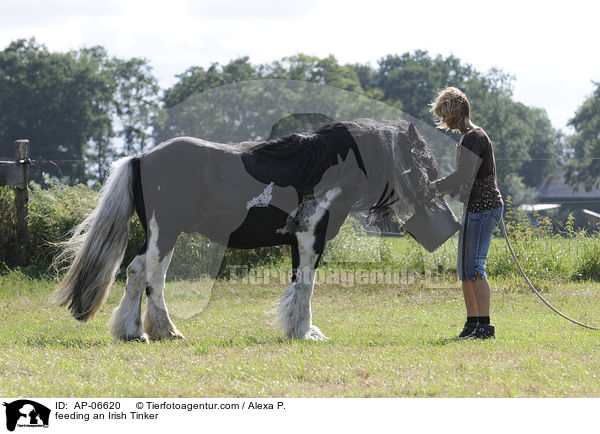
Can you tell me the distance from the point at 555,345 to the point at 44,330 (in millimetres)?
4843

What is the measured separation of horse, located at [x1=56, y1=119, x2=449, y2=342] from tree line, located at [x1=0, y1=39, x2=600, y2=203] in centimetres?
2616

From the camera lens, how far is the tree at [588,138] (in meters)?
44.8

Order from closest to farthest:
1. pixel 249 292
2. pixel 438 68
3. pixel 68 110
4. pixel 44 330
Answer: pixel 44 330 → pixel 249 292 → pixel 68 110 → pixel 438 68

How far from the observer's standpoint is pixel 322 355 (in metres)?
4.55

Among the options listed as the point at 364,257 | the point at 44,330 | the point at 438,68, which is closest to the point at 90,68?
the point at 438,68

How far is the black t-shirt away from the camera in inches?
200

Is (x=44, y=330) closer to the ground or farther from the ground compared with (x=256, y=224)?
closer to the ground

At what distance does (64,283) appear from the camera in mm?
5289

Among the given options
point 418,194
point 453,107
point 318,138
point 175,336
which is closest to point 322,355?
point 175,336

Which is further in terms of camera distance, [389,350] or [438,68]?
[438,68]

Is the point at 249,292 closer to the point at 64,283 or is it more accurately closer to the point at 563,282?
the point at 64,283

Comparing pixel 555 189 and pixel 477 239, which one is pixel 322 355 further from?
pixel 555 189

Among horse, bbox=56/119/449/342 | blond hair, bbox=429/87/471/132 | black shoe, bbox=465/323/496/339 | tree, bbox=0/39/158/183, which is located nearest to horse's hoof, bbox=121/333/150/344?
horse, bbox=56/119/449/342
